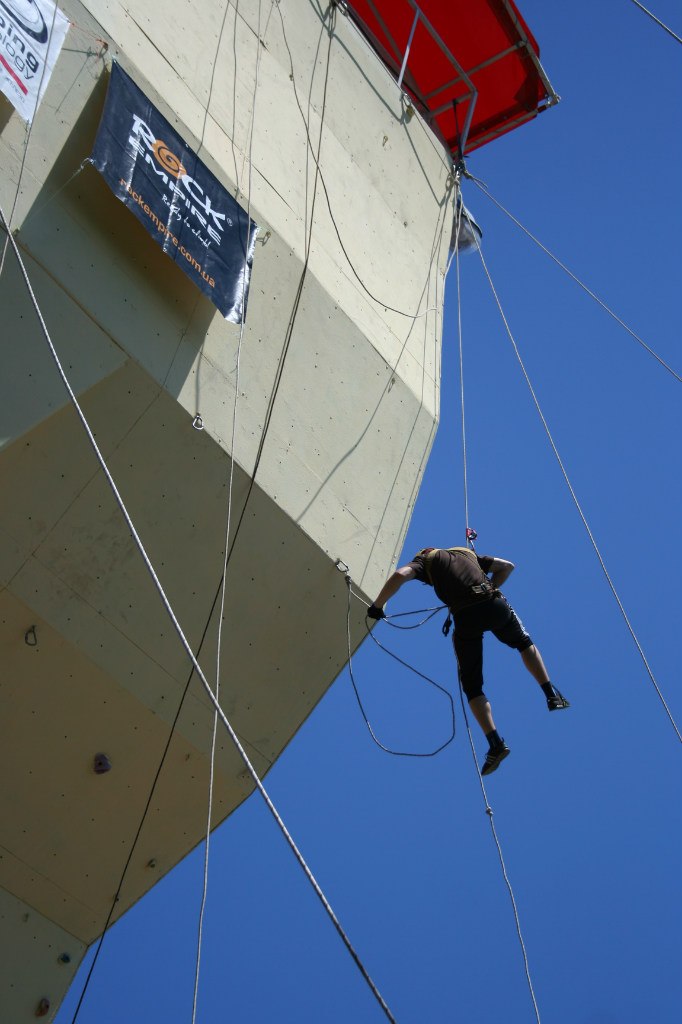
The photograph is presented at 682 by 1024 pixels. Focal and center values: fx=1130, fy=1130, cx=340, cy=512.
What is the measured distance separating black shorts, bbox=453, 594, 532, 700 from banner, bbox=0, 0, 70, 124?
388 centimetres

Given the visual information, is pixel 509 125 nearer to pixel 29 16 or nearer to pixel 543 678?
pixel 543 678

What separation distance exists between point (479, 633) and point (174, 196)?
3269 millimetres

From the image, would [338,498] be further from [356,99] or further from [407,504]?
[356,99]

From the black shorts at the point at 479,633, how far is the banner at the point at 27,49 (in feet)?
12.7

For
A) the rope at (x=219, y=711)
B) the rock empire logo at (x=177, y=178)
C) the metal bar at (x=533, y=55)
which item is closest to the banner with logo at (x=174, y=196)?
the rock empire logo at (x=177, y=178)

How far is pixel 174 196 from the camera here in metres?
6.32

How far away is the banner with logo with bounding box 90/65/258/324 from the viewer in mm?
5965

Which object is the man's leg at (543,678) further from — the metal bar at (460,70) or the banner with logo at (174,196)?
the metal bar at (460,70)

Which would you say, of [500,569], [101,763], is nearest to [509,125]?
[500,569]

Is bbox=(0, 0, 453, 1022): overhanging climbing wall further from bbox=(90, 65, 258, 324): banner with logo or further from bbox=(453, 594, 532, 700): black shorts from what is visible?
bbox=(453, 594, 532, 700): black shorts

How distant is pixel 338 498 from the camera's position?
732 centimetres

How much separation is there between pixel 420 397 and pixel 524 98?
18.5 feet

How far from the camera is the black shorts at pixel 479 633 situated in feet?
23.6

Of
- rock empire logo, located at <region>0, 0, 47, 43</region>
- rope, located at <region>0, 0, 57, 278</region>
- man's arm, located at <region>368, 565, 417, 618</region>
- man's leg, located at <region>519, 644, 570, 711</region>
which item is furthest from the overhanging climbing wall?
man's leg, located at <region>519, 644, 570, 711</region>
